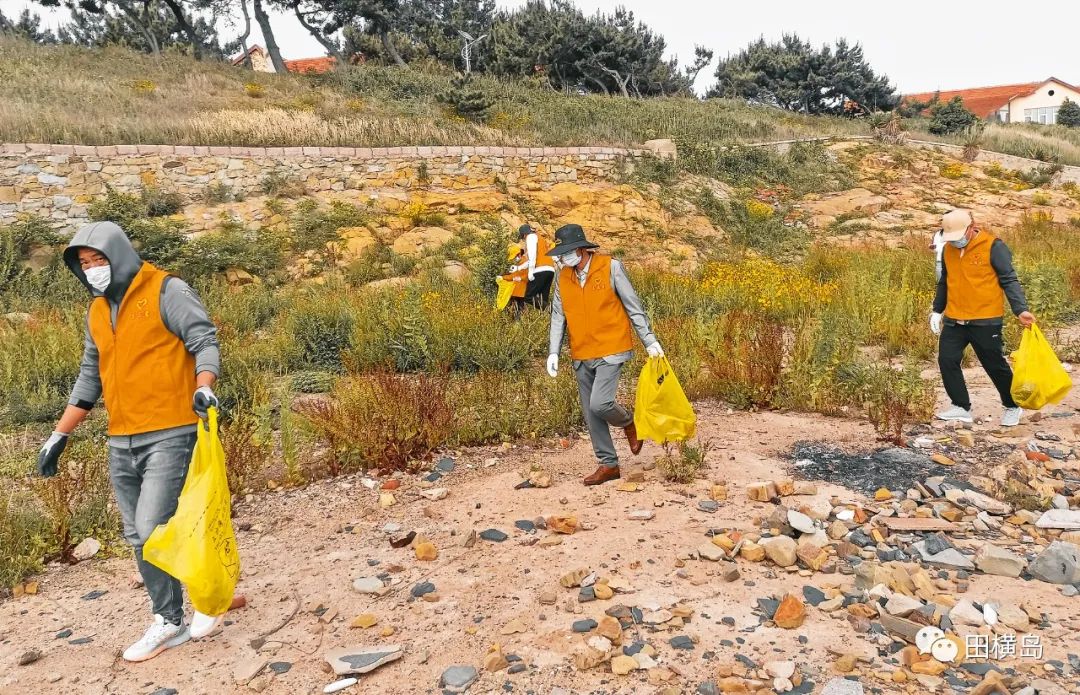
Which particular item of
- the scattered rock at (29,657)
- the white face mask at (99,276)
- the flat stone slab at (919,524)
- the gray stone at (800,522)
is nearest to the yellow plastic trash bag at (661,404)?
the gray stone at (800,522)

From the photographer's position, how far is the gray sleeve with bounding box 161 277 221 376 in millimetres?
3021

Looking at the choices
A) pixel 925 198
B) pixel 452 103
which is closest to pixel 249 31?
pixel 452 103

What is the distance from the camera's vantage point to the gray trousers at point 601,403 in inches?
181

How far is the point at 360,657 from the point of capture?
288cm

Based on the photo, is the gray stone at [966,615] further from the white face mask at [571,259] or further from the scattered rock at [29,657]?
the scattered rock at [29,657]

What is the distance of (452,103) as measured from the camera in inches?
787

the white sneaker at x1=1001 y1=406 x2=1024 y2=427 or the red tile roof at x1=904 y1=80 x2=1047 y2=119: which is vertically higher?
the red tile roof at x1=904 y1=80 x2=1047 y2=119

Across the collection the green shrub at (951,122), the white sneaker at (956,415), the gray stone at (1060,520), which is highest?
the green shrub at (951,122)

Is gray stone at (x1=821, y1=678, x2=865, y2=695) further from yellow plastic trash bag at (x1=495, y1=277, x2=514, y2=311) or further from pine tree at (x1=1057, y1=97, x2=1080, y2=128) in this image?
pine tree at (x1=1057, y1=97, x2=1080, y2=128)

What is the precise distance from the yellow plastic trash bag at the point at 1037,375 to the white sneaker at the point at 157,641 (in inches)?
218

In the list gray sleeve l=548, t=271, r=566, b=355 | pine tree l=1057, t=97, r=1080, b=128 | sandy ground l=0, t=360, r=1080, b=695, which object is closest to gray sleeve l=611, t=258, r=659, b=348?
gray sleeve l=548, t=271, r=566, b=355

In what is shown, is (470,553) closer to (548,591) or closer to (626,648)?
(548,591)

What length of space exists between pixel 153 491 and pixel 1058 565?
12.9ft

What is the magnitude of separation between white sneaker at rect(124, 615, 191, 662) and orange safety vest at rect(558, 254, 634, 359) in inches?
107
